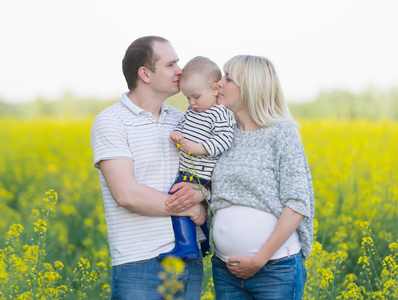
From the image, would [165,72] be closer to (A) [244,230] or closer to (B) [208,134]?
(B) [208,134]

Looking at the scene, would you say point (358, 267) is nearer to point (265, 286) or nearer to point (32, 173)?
point (265, 286)

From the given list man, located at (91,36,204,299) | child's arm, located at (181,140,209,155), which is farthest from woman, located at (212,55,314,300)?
man, located at (91,36,204,299)

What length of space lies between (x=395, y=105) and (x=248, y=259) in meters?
19.7

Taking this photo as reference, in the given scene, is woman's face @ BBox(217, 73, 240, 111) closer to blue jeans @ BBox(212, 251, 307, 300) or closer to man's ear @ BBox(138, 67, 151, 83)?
man's ear @ BBox(138, 67, 151, 83)

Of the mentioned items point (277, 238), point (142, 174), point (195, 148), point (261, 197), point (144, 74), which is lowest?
point (277, 238)

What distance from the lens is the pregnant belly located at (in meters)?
2.42

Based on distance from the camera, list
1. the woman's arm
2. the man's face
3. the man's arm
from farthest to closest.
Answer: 1. the man's face
2. the man's arm
3. the woman's arm

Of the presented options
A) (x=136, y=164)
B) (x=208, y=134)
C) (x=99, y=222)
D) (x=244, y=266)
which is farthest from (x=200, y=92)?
A: (x=99, y=222)

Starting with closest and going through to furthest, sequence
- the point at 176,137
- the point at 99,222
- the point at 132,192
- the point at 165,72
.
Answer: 1. the point at 132,192
2. the point at 176,137
3. the point at 165,72
4. the point at 99,222

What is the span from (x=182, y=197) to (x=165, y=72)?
683 millimetres

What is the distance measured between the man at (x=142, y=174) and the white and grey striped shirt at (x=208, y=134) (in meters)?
0.11

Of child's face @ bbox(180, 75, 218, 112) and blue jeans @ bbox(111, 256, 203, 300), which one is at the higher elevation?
child's face @ bbox(180, 75, 218, 112)

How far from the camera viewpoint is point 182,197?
252cm

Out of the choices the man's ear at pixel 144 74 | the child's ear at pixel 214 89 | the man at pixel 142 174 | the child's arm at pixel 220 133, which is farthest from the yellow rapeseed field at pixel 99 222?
the child's ear at pixel 214 89
